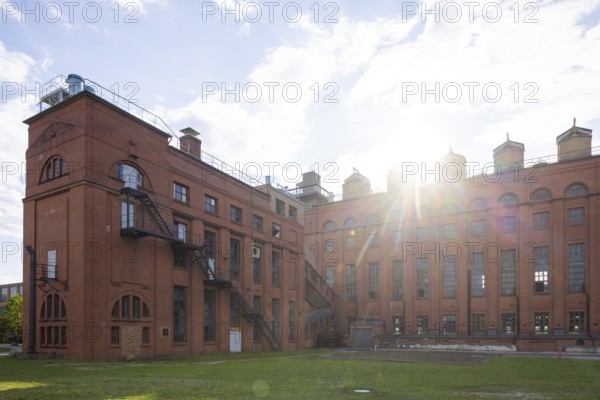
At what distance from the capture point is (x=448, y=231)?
48562 millimetres

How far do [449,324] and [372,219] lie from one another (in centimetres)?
1376

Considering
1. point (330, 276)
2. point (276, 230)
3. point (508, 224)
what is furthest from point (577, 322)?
point (276, 230)

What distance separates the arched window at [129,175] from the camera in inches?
1034

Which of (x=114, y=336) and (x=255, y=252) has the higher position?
(x=255, y=252)

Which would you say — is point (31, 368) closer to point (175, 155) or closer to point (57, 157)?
point (57, 157)

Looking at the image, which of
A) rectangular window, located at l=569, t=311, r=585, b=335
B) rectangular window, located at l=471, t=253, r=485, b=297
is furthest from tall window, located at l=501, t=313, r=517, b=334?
rectangular window, located at l=569, t=311, r=585, b=335

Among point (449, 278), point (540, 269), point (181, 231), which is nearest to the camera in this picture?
point (181, 231)

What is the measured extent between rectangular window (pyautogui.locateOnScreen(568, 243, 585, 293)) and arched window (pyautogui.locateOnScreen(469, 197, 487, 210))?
8.43 meters

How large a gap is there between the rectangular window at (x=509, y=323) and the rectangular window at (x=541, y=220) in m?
8.47

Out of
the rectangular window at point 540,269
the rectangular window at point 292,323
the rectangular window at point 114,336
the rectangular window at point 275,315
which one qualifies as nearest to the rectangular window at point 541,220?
the rectangular window at point 540,269

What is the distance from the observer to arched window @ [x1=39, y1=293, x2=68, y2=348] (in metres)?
23.8

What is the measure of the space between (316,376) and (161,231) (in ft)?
48.2

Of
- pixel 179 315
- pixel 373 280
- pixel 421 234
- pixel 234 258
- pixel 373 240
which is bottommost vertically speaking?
pixel 373 280

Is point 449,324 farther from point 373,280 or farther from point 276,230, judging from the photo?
point 276,230
